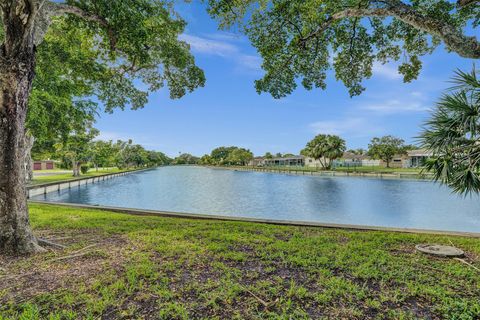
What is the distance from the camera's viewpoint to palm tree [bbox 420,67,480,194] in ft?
13.3

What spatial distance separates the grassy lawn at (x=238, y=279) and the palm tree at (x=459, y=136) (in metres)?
1.26

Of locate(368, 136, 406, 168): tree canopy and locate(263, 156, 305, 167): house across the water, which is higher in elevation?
locate(368, 136, 406, 168): tree canopy

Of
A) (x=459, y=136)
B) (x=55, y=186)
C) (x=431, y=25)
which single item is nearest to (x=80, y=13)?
(x=431, y=25)

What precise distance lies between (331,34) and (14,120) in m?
7.16

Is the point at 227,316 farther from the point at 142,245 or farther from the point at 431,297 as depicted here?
the point at 142,245

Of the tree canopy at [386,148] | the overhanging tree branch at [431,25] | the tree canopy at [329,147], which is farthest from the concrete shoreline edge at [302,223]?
the tree canopy at [386,148]

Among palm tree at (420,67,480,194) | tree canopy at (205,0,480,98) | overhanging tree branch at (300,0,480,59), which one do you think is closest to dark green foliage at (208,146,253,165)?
tree canopy at (205,0,480,98)

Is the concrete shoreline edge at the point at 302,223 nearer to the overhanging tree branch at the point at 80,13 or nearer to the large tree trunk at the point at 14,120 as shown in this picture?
the large tree trunk at the point at 14,120

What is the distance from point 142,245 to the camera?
4.09 meters

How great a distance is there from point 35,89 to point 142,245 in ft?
37.5

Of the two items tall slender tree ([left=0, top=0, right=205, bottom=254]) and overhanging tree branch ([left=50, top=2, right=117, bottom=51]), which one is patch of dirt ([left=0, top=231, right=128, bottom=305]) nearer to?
tall slender tree ([left=0, top=0, right=205, bottom=254])

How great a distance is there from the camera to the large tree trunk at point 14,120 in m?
3.44

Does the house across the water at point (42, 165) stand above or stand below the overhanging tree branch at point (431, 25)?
below

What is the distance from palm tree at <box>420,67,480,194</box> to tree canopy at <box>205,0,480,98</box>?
5.30 ft
